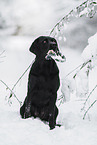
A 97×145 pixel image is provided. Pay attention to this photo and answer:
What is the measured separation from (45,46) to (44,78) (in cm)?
38

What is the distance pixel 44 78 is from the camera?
243 centimetres

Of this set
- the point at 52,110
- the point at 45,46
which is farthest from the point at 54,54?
the point at 52,110

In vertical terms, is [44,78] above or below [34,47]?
below

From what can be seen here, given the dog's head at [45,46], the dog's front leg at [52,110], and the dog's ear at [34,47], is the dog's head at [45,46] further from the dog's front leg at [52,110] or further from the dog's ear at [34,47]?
the dog's front leg at [52,110]

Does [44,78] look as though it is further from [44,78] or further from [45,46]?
[45,46]

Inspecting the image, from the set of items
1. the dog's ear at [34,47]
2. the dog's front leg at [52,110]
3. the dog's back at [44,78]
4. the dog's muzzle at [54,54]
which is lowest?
the dog's front leg at [52,110]

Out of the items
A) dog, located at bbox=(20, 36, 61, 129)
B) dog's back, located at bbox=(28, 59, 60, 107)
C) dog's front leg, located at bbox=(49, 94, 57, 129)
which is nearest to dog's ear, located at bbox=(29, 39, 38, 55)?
dog, located at bbox=(20, 36, 61, 129)

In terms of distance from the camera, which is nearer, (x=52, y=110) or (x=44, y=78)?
(x=44, y=78)

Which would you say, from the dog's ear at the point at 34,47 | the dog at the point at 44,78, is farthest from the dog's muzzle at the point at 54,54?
the dog's ear at the point at 34,47

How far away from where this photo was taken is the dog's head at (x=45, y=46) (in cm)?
239

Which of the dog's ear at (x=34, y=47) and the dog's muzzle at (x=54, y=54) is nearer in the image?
the dog's muzzle at (x=54, y=54)

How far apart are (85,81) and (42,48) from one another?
72 cm

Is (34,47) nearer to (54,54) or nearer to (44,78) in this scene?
(54,54)

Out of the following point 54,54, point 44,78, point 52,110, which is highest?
point 54,54
